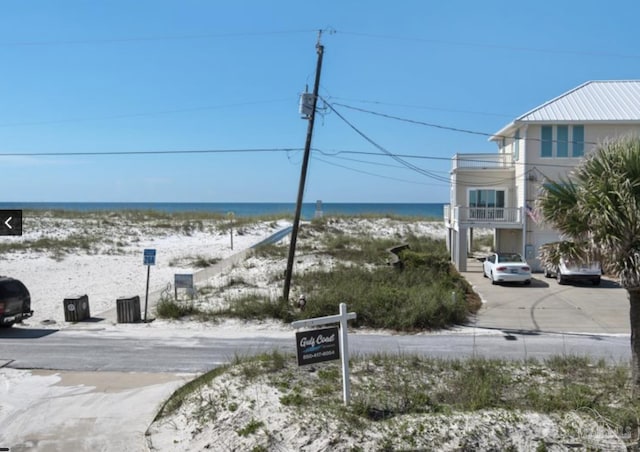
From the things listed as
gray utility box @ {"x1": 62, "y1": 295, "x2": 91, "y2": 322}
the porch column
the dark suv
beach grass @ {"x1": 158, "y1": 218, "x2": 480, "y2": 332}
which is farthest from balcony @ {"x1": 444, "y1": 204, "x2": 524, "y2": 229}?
the dark suv

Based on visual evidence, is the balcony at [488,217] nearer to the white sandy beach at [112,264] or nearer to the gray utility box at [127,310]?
the white sandy beach at [112,264]

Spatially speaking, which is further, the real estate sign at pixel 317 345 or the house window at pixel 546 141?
the house window at pixel 546 141

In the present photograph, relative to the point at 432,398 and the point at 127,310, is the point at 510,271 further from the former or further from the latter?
the point at 432,398

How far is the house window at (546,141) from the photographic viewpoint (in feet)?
97.1

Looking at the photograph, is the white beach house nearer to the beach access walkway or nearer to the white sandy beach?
the white sandy beach

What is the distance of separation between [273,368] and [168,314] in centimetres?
976

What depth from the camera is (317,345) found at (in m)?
7.57

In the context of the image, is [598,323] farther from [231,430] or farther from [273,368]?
[231,430]

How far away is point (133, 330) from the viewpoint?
53.0 feet

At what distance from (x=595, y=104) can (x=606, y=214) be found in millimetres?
27266

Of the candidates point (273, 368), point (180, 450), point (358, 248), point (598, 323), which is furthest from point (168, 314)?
point (358, 248)

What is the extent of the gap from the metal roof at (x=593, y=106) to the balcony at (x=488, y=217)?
489 cm

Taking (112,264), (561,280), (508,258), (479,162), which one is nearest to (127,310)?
(112,264)

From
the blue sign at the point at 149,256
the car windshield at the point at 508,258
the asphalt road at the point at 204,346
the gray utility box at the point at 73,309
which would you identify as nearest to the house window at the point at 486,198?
the car windshield at the point at 508,258
